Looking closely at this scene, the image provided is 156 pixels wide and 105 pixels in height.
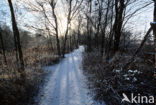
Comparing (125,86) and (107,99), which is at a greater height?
(125,86)

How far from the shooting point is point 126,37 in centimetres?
505

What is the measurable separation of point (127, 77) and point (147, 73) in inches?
39.6

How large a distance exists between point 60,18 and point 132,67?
11.2 meters

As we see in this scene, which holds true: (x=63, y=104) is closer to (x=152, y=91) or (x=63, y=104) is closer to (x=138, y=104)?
(x=138, y=104)

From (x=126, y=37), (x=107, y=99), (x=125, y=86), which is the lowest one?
(x=107, y=99)

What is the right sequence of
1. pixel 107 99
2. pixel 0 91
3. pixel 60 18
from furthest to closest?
pixel 60 18, pixel 107 99, pixel 0 91

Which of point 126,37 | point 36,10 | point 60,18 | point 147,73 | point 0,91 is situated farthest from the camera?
point 60,18

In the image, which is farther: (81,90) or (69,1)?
(69,1)

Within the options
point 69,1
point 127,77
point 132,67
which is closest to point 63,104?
point 127,77

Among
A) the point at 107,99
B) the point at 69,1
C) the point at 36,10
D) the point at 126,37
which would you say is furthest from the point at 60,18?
the point at 107,99

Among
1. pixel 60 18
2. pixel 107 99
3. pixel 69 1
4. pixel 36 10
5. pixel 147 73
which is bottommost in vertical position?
pixel 107 99

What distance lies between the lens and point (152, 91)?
2014 mm

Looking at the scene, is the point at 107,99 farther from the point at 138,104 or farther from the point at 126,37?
the point at 126,37

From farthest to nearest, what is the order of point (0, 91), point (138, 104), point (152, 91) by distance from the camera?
point (152, 91) < point (0, 91) < point (138, 104)
